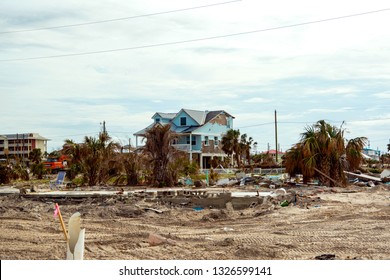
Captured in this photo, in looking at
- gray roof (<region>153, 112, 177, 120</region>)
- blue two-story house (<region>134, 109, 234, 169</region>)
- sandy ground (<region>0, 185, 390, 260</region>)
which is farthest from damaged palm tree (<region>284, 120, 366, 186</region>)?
gray roof (<region>153, 112, 177, 120</region>)

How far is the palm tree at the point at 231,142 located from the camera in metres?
61.3

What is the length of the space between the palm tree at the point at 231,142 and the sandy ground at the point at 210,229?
35.2 metres

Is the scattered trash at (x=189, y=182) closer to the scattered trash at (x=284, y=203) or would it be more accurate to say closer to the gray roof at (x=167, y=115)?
the scattered trash at (x=284, y=203)

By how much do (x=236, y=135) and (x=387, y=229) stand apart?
47.0 metres

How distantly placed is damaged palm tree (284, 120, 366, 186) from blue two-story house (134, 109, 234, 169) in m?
26.2

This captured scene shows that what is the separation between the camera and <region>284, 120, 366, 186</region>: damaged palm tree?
30828 mm

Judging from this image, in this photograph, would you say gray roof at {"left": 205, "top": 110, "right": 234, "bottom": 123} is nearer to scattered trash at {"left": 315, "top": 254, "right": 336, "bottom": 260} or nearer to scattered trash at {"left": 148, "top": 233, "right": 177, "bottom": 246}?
scattered trash at {"left": 148, "top": 233, "right": 177, "bottom": 246}

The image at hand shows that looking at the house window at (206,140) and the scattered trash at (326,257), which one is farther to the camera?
the house window at (206,140)

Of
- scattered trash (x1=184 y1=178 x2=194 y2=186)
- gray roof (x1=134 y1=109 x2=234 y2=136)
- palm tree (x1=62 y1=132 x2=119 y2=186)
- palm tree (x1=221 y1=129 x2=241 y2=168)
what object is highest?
gray roof (x1=134 y1=109 x2=234 y2=136)

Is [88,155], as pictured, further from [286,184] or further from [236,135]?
[236,135]

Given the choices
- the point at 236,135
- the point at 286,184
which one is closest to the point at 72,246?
the point at 286,184

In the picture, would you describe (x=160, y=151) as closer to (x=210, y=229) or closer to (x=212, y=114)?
(x=210, y=229)

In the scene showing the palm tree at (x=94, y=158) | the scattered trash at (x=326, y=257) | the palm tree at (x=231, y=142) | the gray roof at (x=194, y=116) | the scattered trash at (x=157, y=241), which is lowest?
the scattered trash at (x=326, y=257)

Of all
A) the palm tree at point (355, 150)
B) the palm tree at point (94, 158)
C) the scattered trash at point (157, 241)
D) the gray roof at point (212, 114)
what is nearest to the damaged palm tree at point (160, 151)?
the palm tree at point (94, 158)
